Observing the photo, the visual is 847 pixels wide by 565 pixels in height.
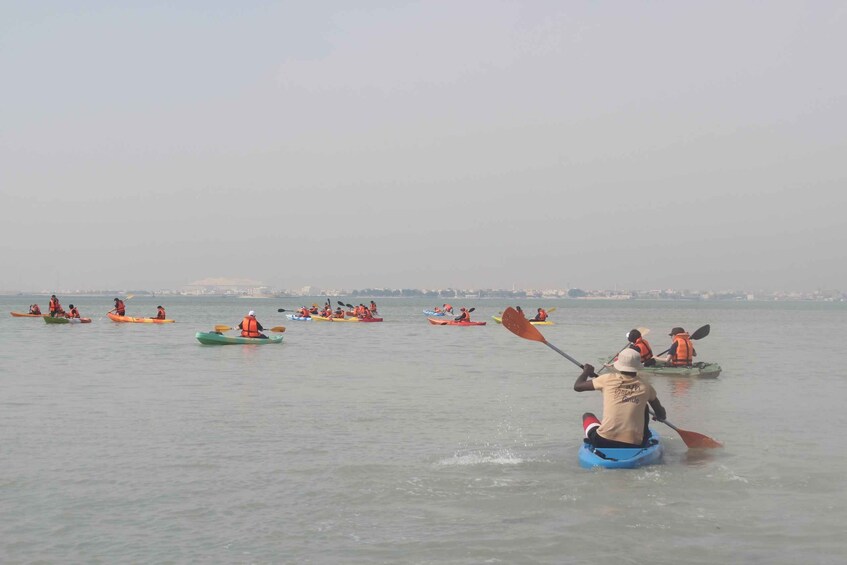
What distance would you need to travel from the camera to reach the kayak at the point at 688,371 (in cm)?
2639

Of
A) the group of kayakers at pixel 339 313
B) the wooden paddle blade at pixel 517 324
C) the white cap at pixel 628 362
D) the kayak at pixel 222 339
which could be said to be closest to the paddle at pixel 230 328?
the kayak at pixel 222 339

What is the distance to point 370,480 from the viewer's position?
12016 millimetres

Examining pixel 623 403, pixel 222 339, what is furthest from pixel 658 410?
pixel 222 339

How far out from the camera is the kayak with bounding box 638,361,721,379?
86.6ft

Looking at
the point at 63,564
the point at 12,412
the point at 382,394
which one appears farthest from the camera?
the point at 382,394

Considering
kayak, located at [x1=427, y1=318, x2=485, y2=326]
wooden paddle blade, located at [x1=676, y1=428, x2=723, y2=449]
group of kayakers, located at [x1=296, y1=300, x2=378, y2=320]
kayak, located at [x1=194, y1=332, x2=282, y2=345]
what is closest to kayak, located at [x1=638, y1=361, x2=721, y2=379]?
wooden paddle blade, located at [x1=676, y1=428, x2=723, y2=449]

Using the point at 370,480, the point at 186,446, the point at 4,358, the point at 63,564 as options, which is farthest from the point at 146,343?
the point at 63,564

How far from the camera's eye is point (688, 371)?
86.5 feet

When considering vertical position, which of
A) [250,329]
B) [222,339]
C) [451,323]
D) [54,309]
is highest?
[54,309]

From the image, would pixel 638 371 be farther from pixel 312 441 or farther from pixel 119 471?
pixel 119 471

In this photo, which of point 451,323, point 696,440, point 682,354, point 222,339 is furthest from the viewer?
point 451,323

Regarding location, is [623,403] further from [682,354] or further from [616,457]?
[682,354]

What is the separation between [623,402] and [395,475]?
11.2 ft

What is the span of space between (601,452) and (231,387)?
13.3 metres
